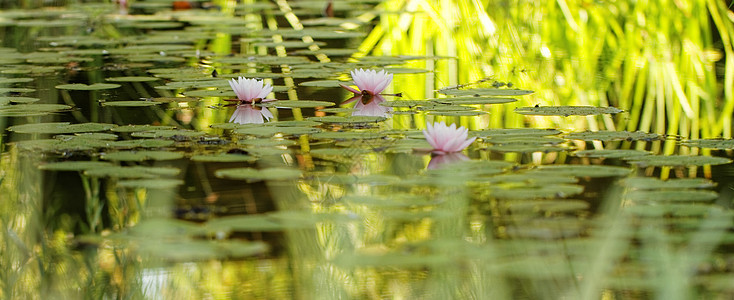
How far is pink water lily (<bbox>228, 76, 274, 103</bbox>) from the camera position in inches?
101

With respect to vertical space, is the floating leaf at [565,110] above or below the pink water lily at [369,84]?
below

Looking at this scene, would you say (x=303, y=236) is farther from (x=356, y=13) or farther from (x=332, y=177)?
(x=356, y=13)

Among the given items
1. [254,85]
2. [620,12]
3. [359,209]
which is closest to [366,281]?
[359,209]

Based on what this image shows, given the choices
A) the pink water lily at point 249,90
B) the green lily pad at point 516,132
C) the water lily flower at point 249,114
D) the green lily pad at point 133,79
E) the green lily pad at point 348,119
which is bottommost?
the green lily pad at point 516,132

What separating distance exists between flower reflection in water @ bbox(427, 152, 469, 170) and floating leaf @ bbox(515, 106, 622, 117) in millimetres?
483

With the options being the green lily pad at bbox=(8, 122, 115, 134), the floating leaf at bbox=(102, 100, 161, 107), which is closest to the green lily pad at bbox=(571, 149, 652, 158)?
the green lily pad at bbox=(8, 122, 115, 134)


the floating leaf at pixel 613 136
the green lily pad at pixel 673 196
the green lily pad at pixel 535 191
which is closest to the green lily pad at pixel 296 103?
the floating leaf at pixel 613 136

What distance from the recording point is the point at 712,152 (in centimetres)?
209

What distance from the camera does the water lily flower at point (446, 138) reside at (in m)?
1.98

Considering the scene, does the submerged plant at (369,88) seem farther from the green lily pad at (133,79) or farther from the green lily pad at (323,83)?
the green lily pad at (133,79)

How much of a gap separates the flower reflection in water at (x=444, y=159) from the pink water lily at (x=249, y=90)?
72 centimetres

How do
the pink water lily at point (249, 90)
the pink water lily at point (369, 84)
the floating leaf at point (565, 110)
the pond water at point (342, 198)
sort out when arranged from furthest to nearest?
the pink water lily at point (369, 84) → the pink water lily at point (249, 90) → the floating leaf at point (565, 110) → the pond water at point (342, 198)

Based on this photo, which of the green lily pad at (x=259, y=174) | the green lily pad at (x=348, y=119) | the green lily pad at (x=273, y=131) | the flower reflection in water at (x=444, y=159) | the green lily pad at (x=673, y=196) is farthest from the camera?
the green lily pad at (x=348, y=119)

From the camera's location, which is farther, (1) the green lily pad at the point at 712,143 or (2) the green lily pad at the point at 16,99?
(2) the green lily pad at the point at 16,99
